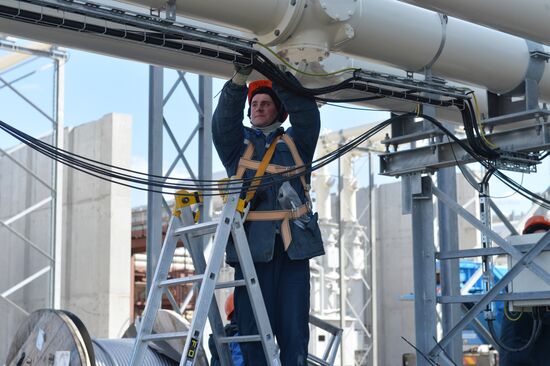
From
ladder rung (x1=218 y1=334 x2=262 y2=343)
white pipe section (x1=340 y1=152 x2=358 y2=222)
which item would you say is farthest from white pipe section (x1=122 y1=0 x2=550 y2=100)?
white pipe section (x1=340 y1=152 x2=358 y2=222)

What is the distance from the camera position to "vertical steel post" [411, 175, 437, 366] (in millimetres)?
7008

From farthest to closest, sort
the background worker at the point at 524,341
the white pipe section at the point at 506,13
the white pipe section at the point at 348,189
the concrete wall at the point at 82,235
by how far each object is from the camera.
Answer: the white pipe section at the point at 348,189 → the concrete wall at the point at 82,235 → the background worker at the point at 524,341 → the white pipe section at the point at 506,13

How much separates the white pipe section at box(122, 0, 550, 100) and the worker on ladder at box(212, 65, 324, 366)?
0.37 metres

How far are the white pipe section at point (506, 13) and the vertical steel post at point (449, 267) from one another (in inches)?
128

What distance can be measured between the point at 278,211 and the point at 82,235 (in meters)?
15.8

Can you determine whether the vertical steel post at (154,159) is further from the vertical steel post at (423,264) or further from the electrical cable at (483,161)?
the electrical cable at (483,161)

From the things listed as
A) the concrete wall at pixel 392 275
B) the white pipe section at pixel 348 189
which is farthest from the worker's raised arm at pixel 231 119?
the concrete wall at pixel 392 275

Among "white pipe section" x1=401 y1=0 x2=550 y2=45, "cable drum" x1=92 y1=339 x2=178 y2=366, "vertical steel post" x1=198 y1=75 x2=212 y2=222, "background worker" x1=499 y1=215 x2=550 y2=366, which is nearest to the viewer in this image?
"cable drum" x1=92 y1=339 x2=178 y2=366

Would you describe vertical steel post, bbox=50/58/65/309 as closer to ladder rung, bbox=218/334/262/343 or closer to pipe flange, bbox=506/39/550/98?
A: pipe flange, bbox=506/39/550/98

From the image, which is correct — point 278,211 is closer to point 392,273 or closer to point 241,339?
point 241,339

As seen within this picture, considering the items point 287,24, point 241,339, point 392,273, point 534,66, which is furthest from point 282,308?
point 392,273

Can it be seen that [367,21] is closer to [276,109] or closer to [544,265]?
[276,109]

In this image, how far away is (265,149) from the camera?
5223 millimetres

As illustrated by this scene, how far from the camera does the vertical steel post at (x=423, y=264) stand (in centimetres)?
701
